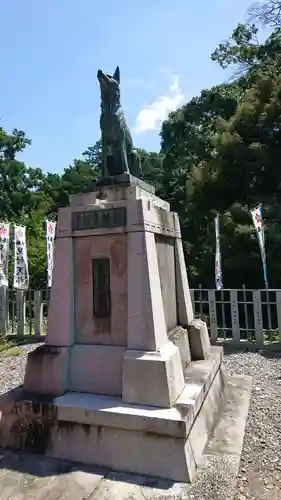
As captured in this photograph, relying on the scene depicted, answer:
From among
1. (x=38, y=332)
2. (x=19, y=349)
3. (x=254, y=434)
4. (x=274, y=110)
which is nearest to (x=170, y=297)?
(x=254, y=434)

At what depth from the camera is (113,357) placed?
10.7 ft

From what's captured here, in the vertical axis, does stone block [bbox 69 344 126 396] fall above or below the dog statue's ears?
below

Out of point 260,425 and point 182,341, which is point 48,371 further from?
point 260,425

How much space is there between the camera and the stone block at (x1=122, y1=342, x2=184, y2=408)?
9.53ft

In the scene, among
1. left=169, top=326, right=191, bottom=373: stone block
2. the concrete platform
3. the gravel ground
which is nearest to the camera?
the concrete platform

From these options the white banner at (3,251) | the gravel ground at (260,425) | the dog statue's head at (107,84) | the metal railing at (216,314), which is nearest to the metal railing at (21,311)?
the metal railing at (216,314)

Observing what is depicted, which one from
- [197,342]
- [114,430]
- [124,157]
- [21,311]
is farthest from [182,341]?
[21,311]

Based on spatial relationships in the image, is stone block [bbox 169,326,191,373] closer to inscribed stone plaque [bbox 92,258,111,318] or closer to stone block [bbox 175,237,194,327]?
stone block [bbox 175,237,194,327]

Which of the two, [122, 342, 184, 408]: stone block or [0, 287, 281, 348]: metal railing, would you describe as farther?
[0, 287, 281, 348]: metal railing

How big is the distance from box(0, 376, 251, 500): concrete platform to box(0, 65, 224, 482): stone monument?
87 millimetres

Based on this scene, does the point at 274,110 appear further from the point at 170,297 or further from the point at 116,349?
the point at 116,349

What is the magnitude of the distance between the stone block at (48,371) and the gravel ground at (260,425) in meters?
1.51

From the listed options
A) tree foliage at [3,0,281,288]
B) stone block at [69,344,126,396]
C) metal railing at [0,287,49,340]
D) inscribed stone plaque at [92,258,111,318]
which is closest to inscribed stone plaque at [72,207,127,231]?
inscribed stone plaque at [92,258,111,318]

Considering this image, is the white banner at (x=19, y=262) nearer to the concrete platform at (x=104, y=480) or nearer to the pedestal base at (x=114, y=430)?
the pedestal base at (x=114, y=430)
